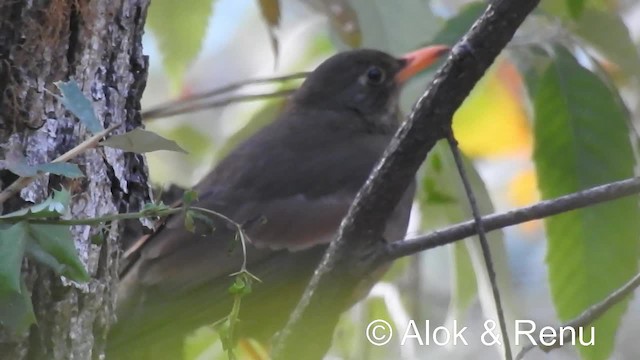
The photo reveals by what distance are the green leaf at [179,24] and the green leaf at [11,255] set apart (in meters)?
1.16

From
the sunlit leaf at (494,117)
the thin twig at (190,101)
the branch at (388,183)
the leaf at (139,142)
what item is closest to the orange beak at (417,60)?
the sunlit leaf at (494,117)

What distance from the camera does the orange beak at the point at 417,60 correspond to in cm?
269

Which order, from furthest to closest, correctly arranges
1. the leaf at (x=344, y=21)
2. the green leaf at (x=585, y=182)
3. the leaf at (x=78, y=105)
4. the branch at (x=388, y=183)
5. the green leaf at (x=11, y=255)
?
the leaf at (x=344, y=21), the green leaf at (x=585, y=182), the branch at (x=388, y=183), the leaf at (x=78, y=105), the green leaf at (x=11, y=255)

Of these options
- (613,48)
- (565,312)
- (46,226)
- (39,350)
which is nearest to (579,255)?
(565,312)

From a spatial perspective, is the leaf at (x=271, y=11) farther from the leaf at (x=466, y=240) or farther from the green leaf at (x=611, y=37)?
the green leaf at (x=611, y=37)

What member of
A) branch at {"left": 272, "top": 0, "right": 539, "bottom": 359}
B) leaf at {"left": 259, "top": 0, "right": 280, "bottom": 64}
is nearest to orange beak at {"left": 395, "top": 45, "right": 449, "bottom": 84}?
leaf at {"left": 259, "top": 0, "right": 280, "bottom": 64}

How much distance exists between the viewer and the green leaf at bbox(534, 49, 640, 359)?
1.91 meters

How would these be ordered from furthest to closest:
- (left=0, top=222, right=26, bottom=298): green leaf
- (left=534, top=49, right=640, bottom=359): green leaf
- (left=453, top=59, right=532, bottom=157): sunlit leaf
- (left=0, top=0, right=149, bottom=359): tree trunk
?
(left=453, top=59, right=532, bottom=157): sunlit leaf < (left=534, top=49, right=640, bottom=359): green leaf < (left=0, top=0, right=149, bottom=359): tree trunk < (left=0, top=222, right=26, bottom=298): green leaf

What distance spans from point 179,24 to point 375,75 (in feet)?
3.60

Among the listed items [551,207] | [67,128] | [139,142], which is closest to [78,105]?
[139,142]

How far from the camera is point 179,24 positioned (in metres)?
2.20

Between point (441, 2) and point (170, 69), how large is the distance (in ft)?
7.29

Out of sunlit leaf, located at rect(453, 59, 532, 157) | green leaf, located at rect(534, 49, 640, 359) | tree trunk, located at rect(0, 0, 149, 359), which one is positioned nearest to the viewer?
tree trunk, located at rect(0, 0, 149, 359)

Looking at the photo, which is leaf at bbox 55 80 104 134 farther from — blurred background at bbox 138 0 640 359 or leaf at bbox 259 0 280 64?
leaf at bbox 259 0 280 64
